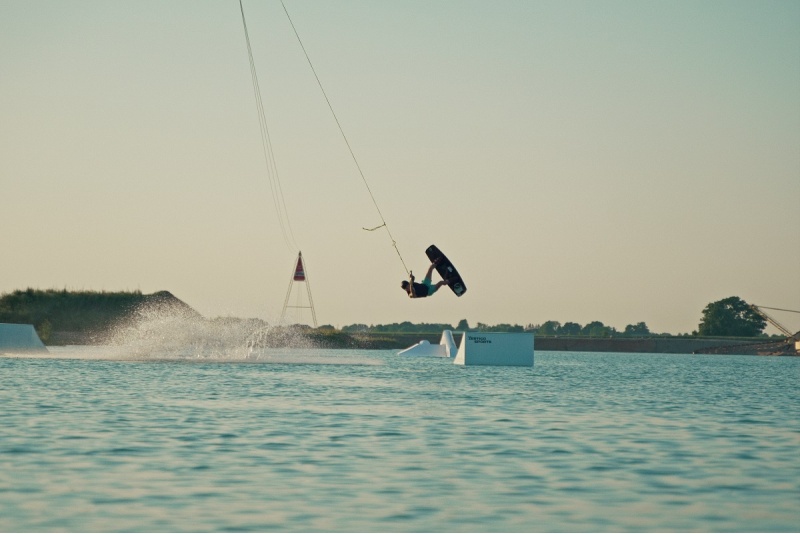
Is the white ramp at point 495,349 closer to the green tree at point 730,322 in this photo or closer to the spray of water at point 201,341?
the spray of water at point 201,341

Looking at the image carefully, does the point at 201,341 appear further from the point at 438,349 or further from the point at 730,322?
the point at 730,322

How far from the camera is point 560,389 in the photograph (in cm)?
3142

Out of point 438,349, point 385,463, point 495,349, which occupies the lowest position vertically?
point 385,463

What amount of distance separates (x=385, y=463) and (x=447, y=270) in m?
16.9

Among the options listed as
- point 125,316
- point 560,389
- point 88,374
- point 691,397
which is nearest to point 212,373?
point 88,374

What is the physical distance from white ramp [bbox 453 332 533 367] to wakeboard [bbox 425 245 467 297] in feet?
62.5

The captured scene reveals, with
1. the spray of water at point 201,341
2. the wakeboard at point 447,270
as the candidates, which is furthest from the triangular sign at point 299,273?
the wakeboard at point 447,270

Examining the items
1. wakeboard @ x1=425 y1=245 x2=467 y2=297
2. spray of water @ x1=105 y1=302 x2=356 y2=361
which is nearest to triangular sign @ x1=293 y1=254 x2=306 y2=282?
spray of water @ x1=105 y1=302 x2=356 y2=361

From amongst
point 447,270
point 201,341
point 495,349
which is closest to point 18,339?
point 201,341

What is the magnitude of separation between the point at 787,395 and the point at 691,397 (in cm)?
455

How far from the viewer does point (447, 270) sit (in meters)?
30.0

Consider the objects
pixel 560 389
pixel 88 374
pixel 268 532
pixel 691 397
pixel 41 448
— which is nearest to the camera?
pixel 268 532

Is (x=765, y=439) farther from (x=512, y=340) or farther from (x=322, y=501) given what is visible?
(x=512, y=340)

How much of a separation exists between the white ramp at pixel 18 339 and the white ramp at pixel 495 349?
66.0ft
